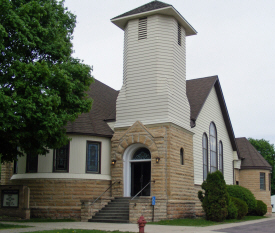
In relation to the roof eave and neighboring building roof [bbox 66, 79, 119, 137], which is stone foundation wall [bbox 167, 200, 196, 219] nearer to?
neighboring building roof [bbox 66, 79, 119, 137]

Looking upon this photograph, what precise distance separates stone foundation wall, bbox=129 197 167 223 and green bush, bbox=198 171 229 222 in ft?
7.76

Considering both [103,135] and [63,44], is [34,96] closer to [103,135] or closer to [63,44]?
[63,44]

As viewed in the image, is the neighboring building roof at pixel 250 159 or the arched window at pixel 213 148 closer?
the arched window at pixel 213 148

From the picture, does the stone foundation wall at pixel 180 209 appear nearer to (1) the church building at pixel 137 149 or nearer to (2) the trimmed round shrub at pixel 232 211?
(1) the church building at pixel 137 149

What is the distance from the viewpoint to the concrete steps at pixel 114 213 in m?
18.7

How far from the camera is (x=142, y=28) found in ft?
75.4

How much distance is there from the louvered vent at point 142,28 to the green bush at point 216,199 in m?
9.15

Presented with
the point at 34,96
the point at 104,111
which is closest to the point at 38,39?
the point at 34,96

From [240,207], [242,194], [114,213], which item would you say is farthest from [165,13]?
[242,194]

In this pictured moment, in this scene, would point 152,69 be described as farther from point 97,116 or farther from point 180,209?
point 180,209

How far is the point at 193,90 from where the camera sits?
1097 inches

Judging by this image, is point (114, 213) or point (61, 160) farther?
point (61, 160)

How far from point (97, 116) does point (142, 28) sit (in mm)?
6052

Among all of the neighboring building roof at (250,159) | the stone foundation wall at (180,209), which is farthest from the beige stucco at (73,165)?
the neighboring building roof at (250,159)
